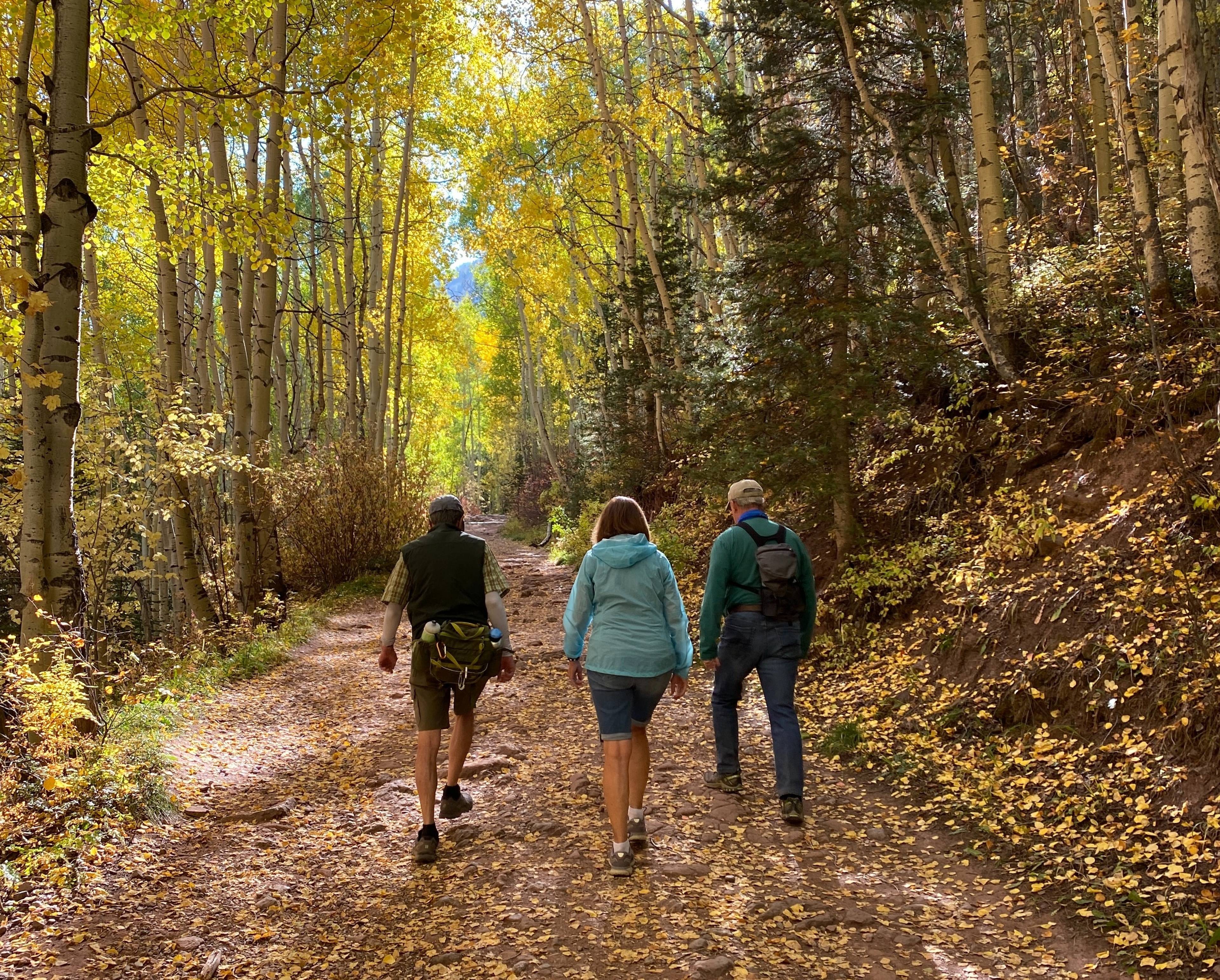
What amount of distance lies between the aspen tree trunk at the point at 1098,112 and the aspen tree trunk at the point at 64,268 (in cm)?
1017

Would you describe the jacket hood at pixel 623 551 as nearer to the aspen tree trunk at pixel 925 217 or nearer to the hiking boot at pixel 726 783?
the hiking boot at pixel 726 783

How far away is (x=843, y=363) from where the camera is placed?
24.0 feet

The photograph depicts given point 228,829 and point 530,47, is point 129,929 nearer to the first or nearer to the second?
point 228,829

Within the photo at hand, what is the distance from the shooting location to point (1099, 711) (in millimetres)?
4320

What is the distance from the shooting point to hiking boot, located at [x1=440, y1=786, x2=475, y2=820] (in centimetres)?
455

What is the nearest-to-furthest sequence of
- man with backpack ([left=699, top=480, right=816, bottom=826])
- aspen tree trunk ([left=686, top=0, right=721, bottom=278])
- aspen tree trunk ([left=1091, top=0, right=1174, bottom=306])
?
man with backpack ([left=699, top=480, right=816, bottom=826])
aspen tree trunk ([left=1091, top=0, right=1174, bottom=306])
aspen tree trunk ([left=686, top=0, right=721, bottom=278])

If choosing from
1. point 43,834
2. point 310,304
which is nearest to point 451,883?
point 43,834

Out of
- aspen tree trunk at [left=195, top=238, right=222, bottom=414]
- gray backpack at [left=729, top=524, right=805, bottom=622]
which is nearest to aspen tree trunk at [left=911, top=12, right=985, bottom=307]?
gray backpack at [left=729, top=524, right=805, bottom=622]

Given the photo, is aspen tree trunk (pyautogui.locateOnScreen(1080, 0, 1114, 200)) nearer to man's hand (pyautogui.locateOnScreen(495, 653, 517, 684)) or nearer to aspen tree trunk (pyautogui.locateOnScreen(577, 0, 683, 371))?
aspen tree trunk (pyautogui.locateOnScreen(577, 0, 683, 371))

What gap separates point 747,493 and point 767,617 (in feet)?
2.47

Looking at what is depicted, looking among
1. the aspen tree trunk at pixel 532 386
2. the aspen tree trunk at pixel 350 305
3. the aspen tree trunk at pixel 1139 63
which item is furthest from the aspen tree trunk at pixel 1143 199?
the aspen tree trunk at pixel 532 386

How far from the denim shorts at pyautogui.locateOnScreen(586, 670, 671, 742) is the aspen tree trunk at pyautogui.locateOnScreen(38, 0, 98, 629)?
3.11 m

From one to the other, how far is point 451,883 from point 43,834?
1.99 m

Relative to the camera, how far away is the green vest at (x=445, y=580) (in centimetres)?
416
